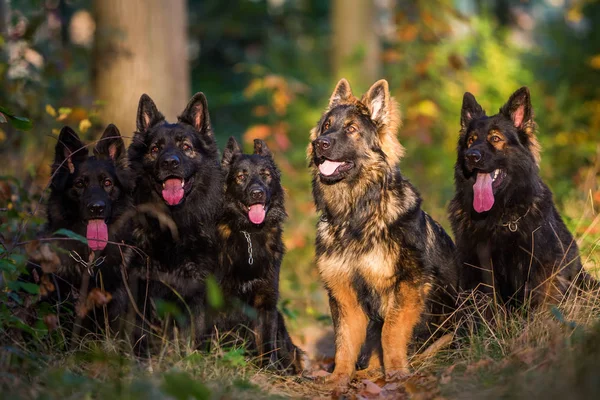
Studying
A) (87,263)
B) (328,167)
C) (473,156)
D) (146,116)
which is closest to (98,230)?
(87,263)

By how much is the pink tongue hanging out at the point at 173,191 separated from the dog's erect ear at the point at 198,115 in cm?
61

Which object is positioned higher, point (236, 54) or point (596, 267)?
point (236, 54)

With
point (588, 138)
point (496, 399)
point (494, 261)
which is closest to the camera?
point (496, 399)

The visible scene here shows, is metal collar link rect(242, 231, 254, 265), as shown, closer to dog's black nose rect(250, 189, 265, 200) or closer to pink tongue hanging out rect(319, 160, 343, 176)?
dog's black nose rect(250, 189, 265, 200)

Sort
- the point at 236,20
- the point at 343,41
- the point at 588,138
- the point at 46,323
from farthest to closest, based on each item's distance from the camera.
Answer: the point at 236,20
the point at 343,41
the point at 588,138
the point at 46,323

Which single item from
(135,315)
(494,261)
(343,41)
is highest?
(343,41)

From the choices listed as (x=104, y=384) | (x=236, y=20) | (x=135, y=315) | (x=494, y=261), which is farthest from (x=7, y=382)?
(x=236, y=20)

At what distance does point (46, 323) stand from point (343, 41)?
13.0 m

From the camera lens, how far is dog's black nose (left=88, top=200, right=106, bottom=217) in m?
5.98

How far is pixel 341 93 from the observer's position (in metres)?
6.63

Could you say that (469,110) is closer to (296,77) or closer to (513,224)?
(513,224)

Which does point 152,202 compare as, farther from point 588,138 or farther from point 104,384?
point 588,138

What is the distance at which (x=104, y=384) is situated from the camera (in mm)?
4344

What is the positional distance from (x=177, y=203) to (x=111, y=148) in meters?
0.89
